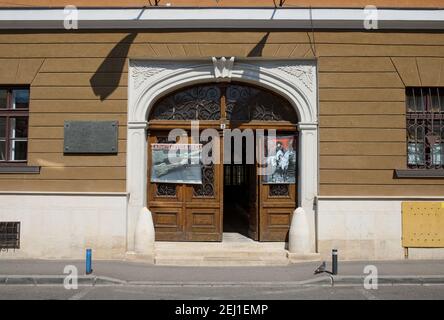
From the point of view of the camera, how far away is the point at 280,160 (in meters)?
11.2

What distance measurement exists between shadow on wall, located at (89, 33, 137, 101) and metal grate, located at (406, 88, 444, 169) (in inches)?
248

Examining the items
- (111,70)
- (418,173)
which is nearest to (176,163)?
(111,70)

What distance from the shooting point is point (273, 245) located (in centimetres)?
1095

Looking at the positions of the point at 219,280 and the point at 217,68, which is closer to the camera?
the point at 219,280

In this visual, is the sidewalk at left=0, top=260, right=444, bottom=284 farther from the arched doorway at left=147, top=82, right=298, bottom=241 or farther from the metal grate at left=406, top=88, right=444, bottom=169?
the metal grate at left=406, top=88, right=444, bottom=169

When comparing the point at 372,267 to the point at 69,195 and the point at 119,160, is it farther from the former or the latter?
the point at 69,195

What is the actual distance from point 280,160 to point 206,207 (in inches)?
78.3

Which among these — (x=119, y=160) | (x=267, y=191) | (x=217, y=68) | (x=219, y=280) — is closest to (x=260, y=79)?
(x=217, y=68)

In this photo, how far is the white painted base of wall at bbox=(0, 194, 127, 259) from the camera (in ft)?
34.7

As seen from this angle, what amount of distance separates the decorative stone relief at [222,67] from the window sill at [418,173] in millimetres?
4213

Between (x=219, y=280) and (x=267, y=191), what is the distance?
2.93 metres

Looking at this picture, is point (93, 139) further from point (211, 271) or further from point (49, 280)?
point (211, 271)

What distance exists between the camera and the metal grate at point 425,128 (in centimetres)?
1087

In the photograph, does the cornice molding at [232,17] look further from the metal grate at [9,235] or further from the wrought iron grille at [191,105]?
A: the metal grate at [9,235]
